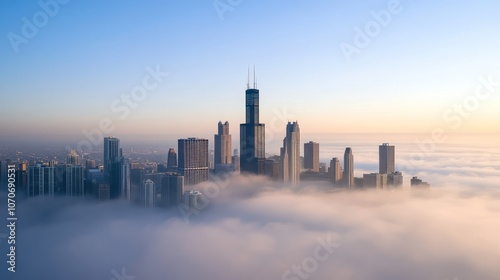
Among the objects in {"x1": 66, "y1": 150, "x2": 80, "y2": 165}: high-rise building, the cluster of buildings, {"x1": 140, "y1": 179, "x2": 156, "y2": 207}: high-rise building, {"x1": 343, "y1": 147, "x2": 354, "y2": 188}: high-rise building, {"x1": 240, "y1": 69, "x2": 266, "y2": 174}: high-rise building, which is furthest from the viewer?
{"x1": 240, "y1": 69, "x2": 266, "y2": 174}: high-rise building

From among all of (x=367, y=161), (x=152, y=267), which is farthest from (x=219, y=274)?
(x=367, y=161)

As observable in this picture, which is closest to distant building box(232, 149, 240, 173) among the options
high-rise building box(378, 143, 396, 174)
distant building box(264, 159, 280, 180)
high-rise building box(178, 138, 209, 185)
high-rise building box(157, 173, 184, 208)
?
distant building box(264, 159, 280, 180)

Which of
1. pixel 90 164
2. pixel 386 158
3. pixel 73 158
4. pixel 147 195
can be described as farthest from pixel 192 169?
pixel 386 158

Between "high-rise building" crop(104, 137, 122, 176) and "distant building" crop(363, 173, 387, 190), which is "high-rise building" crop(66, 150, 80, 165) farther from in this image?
"distant building" crop(363, 173, 387, 190)

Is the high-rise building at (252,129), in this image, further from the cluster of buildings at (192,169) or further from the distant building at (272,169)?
the distant building at (272,169)

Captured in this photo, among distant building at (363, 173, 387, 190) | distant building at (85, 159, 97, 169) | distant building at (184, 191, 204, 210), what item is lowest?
distant building at (184, 191, 204, 210)

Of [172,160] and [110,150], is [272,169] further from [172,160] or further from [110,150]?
[110,150]
